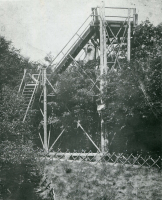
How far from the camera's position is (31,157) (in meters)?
13.5

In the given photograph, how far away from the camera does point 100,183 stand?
580 inches

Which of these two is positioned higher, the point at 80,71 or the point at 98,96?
the point at 80,71

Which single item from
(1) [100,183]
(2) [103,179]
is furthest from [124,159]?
(1) [100,183]

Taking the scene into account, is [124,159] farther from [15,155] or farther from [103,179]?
[15,155]

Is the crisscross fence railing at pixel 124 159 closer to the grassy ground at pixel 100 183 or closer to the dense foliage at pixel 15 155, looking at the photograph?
the grassy ground at pixel 100 183

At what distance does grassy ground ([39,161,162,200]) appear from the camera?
44.2ft

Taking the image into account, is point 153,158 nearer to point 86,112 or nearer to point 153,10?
point 86,112

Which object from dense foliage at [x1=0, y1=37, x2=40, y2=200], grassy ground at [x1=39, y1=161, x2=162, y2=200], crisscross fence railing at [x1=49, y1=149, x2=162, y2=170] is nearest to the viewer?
dense foliage at [x1=0, y1=37, x2=40, y2=200]

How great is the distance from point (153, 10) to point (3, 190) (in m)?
12.7

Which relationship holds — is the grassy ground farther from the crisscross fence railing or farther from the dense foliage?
the dense foliage

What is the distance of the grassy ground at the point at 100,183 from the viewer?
13484mm

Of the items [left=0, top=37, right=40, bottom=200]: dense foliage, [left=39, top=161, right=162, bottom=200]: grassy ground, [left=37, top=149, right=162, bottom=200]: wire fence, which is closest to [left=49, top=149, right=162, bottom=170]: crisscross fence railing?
[left=37, top=149, right=162, bottom=200]: wire fence

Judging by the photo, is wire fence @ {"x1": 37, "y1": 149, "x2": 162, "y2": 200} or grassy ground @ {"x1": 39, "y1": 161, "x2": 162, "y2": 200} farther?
wire fence @ {"x1": 37, "y1": 149, "x2": 162, "y2": 200}

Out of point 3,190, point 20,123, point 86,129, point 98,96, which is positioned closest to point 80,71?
point 98,96
